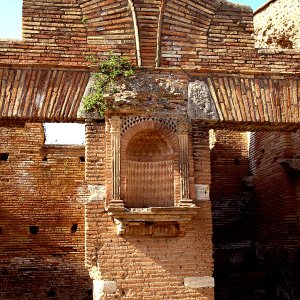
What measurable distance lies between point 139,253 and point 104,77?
2.49 m

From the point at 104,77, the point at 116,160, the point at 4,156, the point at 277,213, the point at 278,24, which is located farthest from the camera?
the point at 4,156

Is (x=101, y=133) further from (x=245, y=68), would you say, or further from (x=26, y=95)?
(x=245, y=68)

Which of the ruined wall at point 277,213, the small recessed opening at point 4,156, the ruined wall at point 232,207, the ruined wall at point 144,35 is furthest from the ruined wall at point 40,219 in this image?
the ruined wall at point 144,35

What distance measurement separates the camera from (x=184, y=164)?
6719 mm

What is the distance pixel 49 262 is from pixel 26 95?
5830 mm

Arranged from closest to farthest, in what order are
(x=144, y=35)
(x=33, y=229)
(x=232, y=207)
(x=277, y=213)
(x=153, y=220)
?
(x=153, y=220) < (x=144, y=35) < (x=277, y=213) < (x=33, y=229) < (x=232, y=207)

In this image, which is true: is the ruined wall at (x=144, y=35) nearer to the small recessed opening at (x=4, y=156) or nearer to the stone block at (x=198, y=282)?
the stone block at (x=198, y=282)

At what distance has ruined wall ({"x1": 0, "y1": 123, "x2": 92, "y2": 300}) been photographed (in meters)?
11.3

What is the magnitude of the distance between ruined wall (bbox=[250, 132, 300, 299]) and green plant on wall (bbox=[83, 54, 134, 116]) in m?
4.94

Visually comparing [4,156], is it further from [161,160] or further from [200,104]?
[200,104]

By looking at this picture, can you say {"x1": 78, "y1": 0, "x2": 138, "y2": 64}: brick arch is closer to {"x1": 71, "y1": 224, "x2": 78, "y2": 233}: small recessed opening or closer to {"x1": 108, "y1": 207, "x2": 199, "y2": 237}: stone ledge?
{"x1": 108, "y1": 207, "x2": 199, "y2": 237}: stone ledge

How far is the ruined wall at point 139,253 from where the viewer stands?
6391mm

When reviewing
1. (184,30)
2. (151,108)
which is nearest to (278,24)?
(184,30)

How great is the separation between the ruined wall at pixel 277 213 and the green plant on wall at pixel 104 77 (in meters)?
4.94
